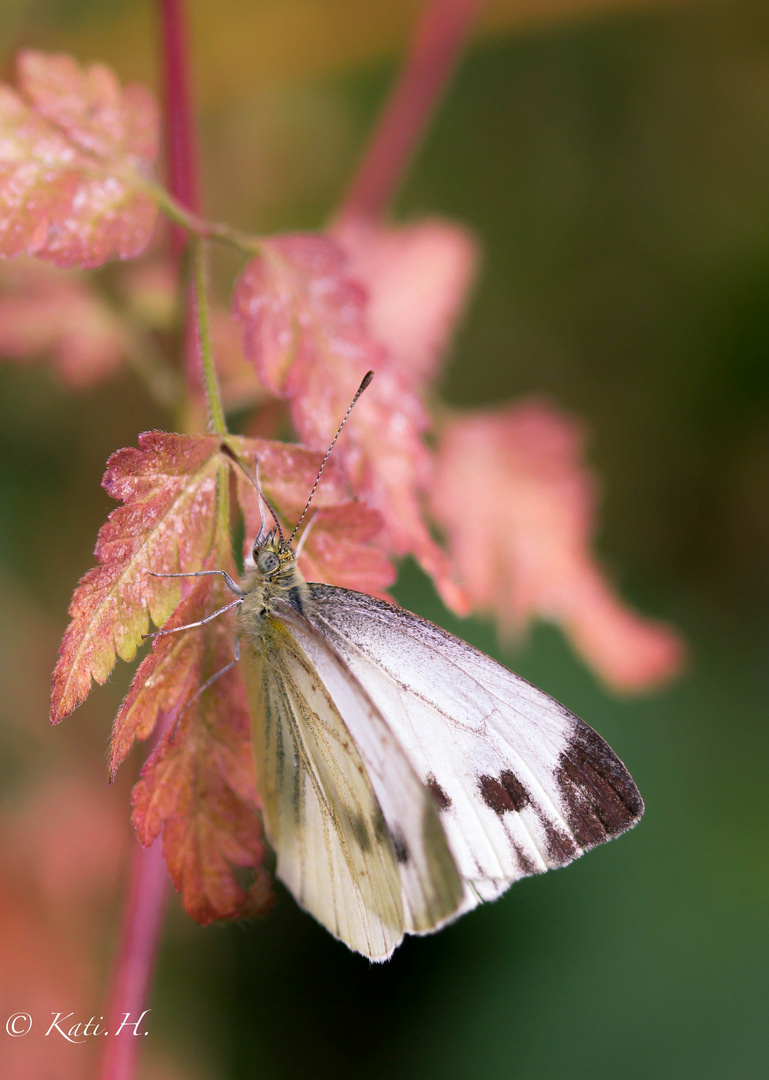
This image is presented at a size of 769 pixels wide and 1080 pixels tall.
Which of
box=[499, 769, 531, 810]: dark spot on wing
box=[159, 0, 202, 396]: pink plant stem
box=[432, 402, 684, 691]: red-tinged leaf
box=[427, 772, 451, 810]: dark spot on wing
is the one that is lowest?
box=[499, 769, 531, 810]: dark spot on wing

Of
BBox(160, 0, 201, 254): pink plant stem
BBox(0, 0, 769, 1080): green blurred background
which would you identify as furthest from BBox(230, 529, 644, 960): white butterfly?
BBox(0, 0, 769, 1080): green blurred background

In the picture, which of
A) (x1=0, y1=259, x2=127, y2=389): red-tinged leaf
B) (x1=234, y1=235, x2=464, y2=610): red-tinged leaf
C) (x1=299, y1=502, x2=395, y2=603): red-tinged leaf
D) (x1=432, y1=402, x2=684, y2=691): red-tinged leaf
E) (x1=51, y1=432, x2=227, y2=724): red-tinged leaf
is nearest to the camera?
(x1=51, y1=432, x2=227, y2=724): red-tinged leaf

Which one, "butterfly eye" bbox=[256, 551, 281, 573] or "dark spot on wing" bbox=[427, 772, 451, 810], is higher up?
"butterfly eye" bbox=[256, 551, 281, 573]

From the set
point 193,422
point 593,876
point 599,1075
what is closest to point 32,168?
point 193,422

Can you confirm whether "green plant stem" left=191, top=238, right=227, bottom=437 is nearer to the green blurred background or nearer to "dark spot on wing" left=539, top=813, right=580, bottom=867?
"dark spot on wing" left=539, top=813, right=580, bottom=867

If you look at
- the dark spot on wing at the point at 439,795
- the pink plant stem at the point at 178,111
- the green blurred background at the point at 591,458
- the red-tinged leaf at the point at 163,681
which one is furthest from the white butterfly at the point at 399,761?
the green blurred background at the point at 591,458

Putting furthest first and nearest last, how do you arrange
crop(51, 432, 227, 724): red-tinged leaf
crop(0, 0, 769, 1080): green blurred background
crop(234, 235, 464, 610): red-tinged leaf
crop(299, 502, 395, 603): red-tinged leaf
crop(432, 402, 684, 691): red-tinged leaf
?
crop(0, 0, 769, 1080): green blurred background, crop(432, 402, 684, 691): red-tinged leaf, crop(234, 235, 464, 610): red-tinged leaf, crop(299, 502, 395, 603): red-tinged leaf, crop(51, 432, 227, 724): red-tinged leaf

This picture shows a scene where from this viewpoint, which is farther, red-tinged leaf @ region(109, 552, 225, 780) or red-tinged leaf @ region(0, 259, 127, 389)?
red-tinged leaf @ region(0, 259, 127, 389)
